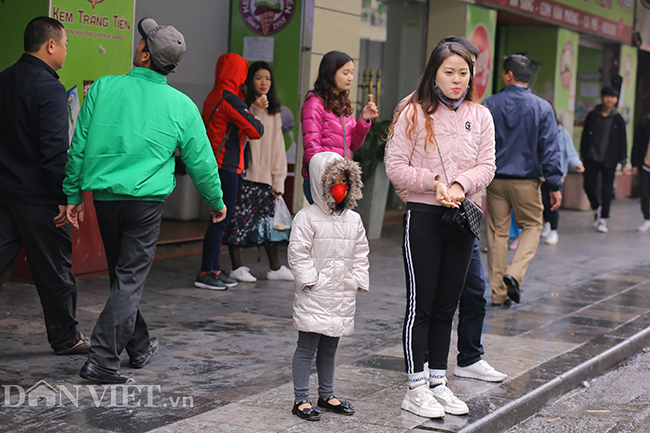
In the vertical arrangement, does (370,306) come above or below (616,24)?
below

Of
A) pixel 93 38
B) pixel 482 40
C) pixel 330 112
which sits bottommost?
pixel 330 112

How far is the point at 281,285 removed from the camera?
8.02m

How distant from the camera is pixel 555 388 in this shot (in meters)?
5.18

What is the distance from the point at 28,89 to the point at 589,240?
942cm

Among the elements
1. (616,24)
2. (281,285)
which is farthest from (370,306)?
(616,24)

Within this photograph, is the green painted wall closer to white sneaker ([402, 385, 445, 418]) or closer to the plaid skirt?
the plaid skirt

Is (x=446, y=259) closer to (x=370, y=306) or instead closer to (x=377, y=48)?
(x=370, y=306)

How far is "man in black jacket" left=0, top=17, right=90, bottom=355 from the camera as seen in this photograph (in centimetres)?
493

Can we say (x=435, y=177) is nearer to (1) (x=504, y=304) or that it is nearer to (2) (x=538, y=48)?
(1) (x=504, y=304)

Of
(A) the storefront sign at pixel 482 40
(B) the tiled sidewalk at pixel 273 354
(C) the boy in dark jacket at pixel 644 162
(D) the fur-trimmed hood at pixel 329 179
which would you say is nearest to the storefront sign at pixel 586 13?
(A) the storefront sign at pixel 482 40

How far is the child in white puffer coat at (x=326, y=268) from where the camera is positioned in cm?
418

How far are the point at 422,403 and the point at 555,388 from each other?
1.23m

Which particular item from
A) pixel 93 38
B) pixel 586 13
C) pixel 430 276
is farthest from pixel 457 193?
pixel 586 13

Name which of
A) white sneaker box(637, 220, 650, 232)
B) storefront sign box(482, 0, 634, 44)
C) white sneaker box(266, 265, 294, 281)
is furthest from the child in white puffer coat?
white sneaker box(637, 220, 650, 232)
